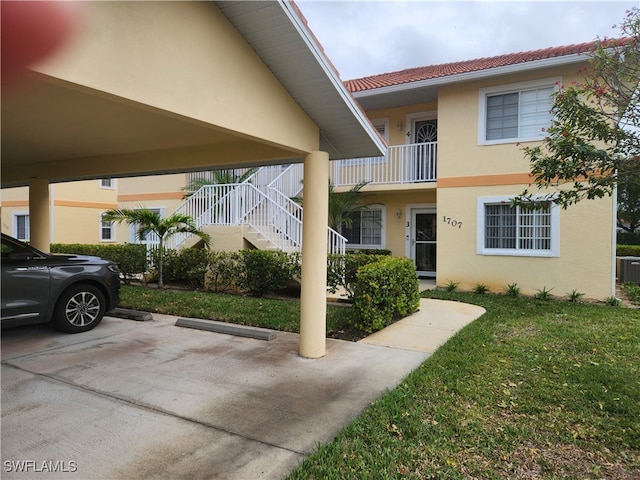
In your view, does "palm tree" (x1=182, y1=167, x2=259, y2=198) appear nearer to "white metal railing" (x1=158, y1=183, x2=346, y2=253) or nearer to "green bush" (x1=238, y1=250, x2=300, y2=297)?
"white metal railing" (x1=158, y1=183, x2=346, y2=253)

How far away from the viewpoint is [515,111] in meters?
10.8

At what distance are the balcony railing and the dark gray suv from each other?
7.48 metres

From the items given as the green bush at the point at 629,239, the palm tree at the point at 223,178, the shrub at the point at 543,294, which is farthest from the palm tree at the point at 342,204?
the green bush at the point at 629,239

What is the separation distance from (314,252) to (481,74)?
26.6ft

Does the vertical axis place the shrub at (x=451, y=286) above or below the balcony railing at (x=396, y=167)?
below

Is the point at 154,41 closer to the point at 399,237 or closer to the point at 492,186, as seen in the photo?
the point at 492,186

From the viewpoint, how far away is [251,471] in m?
2.93

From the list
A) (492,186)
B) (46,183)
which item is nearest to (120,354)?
(46,183)

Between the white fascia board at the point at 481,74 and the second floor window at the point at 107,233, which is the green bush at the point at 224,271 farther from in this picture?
the second floor window at the point at 107,233

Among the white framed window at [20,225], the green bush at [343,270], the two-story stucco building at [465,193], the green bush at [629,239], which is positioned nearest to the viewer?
the green bush at [343,270]

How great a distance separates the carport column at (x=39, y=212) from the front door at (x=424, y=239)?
393 inches

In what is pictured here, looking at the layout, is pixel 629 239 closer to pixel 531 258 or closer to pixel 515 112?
pixel 531 258

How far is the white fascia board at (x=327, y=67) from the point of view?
384 centimetres

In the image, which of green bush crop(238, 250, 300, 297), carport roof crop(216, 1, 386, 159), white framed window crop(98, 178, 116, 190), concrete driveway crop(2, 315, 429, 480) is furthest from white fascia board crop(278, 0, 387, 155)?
white framed window crop(98, 178, 116, 190)
